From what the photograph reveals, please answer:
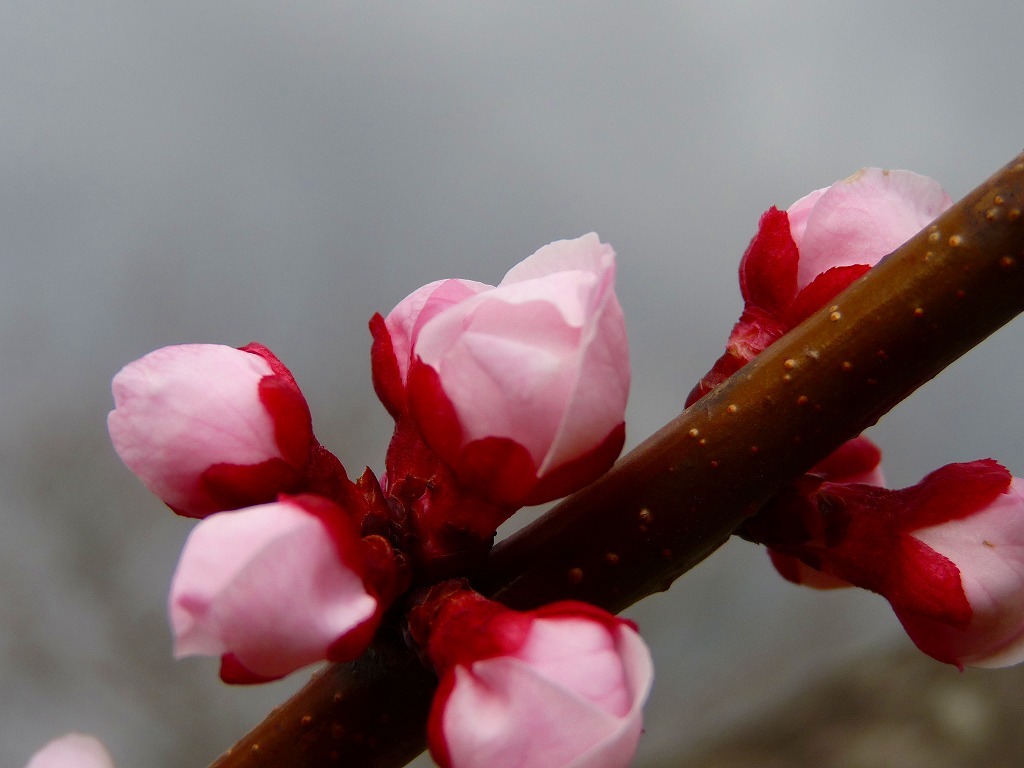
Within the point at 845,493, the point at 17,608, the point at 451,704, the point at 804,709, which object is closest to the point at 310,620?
the point at 451,704

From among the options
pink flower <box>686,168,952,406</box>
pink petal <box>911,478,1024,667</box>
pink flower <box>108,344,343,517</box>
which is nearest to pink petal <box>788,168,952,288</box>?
pink flower <box>686,168,952,406</box>

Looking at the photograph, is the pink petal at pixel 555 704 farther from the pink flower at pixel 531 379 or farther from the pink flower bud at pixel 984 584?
the pink flower bud at pixel 984 584

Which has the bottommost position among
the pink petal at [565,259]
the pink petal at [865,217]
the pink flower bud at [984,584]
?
the pink flower bud at [984,584]

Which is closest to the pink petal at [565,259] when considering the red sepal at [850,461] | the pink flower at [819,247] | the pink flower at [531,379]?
the pink flower at [531,379]

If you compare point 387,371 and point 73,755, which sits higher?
point 387,371

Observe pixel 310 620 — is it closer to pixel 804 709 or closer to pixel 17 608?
pixel 17 608

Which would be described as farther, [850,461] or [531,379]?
[850,461]

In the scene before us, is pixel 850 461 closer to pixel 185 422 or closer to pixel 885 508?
pixel 885 508

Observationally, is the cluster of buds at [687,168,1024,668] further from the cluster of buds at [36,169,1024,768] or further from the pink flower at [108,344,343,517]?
the pink flower at [108,344,343,517]

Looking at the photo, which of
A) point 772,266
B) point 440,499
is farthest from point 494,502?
point 772,266
